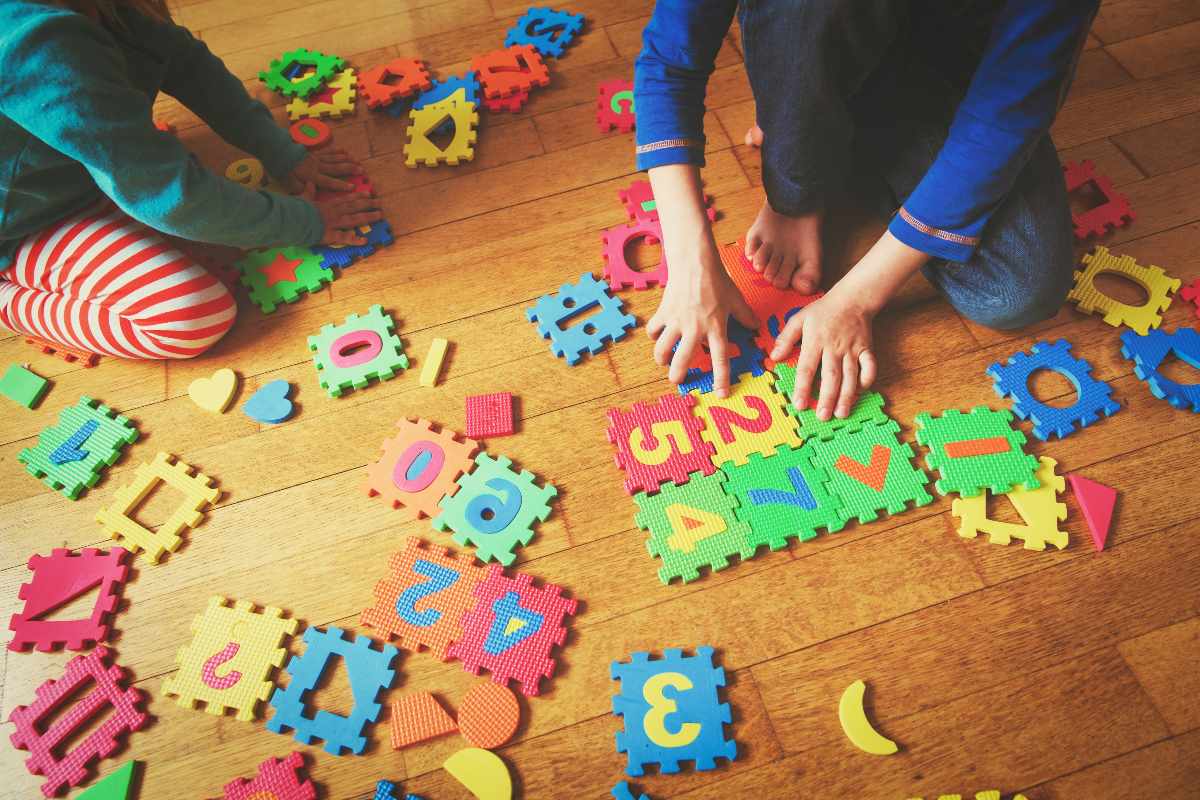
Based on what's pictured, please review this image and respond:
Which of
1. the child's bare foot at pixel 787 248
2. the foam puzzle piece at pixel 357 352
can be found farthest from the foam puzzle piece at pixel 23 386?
the child's bare foot at pixel 787 248

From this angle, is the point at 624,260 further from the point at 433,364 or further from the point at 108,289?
the point at 108,289

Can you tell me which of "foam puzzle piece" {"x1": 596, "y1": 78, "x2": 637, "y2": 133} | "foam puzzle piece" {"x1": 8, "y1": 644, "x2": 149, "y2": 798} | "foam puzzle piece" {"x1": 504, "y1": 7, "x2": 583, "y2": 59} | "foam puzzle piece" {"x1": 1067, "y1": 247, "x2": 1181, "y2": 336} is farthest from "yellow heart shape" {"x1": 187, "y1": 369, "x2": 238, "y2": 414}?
"foam puzzle piece" {"x1": 1067, "y1": 247, "x2": 1181, "y2": 336}

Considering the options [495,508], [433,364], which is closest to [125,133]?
[433,364]

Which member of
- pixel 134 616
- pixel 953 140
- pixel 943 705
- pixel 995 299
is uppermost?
pixel 953 140

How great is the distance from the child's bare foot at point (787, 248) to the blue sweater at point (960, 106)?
0.07 metres

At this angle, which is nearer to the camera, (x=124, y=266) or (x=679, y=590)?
(x=679, y=590)

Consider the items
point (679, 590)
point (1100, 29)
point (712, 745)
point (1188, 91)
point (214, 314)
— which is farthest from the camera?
point (1100, 29)

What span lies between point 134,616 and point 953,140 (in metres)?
1.46

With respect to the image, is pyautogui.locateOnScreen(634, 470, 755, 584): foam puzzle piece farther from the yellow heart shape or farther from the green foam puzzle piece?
the yellow heart shape

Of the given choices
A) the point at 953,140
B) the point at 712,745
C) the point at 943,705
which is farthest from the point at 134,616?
the point at 953,140

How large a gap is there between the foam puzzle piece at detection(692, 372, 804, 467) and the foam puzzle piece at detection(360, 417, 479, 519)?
402mm

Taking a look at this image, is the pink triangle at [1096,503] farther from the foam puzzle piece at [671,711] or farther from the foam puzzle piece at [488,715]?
the foam puzzle piece at [488,715]

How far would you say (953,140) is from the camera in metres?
0.99

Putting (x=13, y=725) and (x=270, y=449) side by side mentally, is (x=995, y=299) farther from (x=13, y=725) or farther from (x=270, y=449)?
(x=13, y=725)
